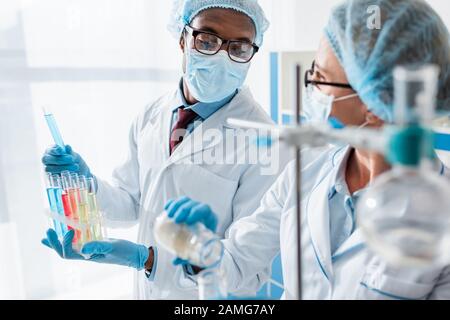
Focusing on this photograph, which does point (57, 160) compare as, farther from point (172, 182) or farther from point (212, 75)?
point (212, 75)

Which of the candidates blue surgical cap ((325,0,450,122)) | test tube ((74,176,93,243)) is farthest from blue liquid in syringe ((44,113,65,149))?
blue surgical cap ((325,0,450,122))

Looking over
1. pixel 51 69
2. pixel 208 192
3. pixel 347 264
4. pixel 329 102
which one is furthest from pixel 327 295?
pixel 51 69

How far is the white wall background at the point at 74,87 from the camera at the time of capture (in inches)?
85.8

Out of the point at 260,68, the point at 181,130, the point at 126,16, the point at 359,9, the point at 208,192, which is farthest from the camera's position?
the point at 260,68

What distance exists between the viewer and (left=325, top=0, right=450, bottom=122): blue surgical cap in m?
0.86

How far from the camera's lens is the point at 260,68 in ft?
9.60

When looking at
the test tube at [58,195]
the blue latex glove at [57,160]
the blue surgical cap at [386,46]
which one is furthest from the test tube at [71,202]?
the blue surgical cap at [386,46]

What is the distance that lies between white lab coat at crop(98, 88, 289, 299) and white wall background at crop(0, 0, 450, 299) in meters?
0.76

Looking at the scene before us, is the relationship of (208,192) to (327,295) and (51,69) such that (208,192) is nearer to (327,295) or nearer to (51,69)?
(327,295)

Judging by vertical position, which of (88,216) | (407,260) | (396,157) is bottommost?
(88,216)

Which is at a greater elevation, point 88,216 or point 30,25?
point 30,25

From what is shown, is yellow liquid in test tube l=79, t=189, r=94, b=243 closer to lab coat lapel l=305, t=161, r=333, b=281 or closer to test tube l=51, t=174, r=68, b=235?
test tube l=51, t=174, r=68, b=235

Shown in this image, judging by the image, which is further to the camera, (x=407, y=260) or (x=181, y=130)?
(x=181, y=130)

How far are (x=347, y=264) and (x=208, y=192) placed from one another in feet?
2.04
